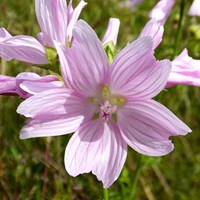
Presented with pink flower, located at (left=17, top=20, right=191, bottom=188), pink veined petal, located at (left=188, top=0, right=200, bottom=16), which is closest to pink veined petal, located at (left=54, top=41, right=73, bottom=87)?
pink flower, located at (left=17, top=20, right=191, bottom=188)

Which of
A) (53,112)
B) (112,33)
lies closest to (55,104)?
(53,112)

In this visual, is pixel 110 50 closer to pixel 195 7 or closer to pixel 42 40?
pixel 42 40

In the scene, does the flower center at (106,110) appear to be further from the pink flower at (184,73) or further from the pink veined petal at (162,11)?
the pink veined petal at (162,11)

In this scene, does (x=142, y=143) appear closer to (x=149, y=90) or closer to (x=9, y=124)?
(x=149, y=90)

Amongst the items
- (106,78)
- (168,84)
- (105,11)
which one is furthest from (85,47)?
(105,11)

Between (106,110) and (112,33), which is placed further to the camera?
(112,33)

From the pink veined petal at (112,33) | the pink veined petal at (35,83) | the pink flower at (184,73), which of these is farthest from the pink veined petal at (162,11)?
the pink veined petal at (35,83)

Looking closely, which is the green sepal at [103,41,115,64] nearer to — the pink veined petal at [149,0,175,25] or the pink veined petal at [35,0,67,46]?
the pink veined petal at [35,0,67,46]
